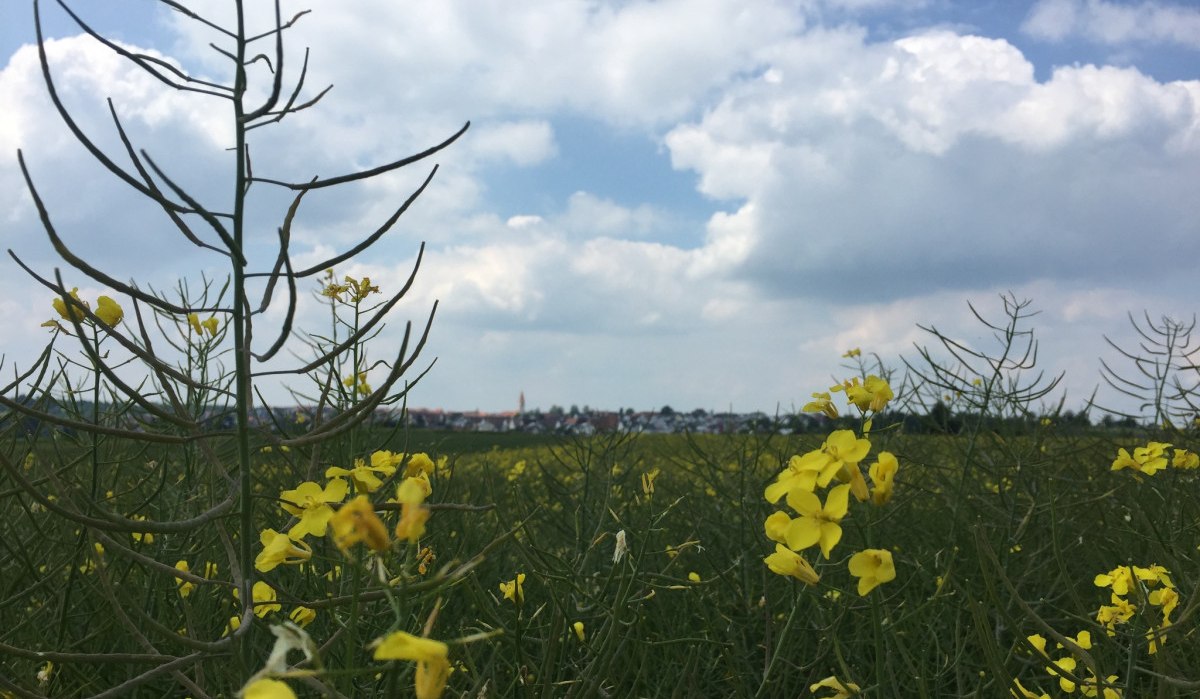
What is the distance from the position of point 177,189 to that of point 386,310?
0.79 feet

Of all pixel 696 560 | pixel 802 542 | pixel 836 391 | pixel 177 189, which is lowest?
pixel 696 560

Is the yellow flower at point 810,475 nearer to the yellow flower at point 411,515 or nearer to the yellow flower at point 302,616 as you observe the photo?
the yellow flower at point 411,515

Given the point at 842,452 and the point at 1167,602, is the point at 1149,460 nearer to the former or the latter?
the point at 1167,602

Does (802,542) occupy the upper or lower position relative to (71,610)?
upper

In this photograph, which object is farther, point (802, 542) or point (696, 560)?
point (696, 560)

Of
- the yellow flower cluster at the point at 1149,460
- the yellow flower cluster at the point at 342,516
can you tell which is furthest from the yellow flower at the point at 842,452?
the yellow flower cluster at the point at 1149,460

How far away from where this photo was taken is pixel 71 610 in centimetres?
202

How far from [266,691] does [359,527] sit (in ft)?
0.37

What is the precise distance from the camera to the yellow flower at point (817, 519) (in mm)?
972

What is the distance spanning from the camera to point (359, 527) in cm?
57

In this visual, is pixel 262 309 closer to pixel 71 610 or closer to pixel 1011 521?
pixel 71 610

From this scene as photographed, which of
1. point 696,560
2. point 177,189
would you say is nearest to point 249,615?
point 177,189

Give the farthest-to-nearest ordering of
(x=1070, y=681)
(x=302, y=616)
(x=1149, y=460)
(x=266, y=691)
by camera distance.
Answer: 1. (x=1149, y=460)
2. (x=302, y=616)
3. (x=1070, y=681)
4. (x=266, y=691)

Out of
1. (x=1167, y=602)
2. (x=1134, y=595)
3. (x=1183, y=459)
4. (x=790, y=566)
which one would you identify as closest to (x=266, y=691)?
(x=790, y=566)
